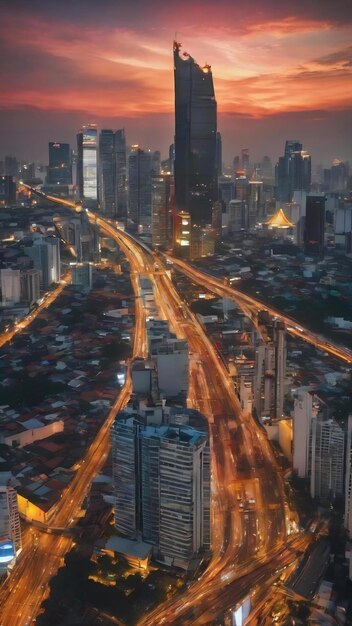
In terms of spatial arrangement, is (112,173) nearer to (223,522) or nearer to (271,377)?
(271,377)

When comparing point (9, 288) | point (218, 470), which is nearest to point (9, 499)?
point (218, 470)

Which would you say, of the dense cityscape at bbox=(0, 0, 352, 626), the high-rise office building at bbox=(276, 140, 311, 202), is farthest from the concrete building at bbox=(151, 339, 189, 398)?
the high-rise office building at bbox=(276, 140, 311, 202)

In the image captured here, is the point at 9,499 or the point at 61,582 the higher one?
the point at 9,499

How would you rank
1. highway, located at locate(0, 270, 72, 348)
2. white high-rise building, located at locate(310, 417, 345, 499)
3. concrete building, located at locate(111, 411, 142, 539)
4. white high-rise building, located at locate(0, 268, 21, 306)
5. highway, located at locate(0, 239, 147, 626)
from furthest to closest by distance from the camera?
white high-rise building, located at locate(0, 268, 21, 306) < highway, located at locate(0, 270, 72, 348) < white high-rise building, located at locate(310, 417, 345, 499) < concrete building, located at locate(111, 411, 142, 539) < highway, located at locate(0, 239, 147, 626)

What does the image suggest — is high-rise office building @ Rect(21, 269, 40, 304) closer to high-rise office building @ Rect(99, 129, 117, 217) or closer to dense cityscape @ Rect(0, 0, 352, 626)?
dense cityscape @ Rect(0, 0, 352, 626)

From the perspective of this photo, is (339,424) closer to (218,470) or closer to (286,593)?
(218,470)

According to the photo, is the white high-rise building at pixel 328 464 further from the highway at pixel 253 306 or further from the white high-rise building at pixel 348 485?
the highway at pixel 253 306
